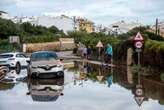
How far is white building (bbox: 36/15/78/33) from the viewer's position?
139m

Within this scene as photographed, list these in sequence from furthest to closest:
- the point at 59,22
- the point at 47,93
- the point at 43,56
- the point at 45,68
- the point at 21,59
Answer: the point at 59,22 → the point at 21,59 → the point at 43,56 → the point at 45,68 → the point at 47,93

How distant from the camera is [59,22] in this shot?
5566 inches

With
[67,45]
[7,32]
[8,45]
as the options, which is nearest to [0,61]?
[8,45]

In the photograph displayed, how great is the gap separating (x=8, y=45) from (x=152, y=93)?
228 feet

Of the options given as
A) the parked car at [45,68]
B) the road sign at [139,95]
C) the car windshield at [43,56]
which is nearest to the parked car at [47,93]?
the parked car at [45,68]

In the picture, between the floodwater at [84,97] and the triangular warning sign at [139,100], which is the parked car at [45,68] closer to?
the floodwater at [84,97]

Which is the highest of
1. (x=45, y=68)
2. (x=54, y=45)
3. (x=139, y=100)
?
(x=45, y=68)

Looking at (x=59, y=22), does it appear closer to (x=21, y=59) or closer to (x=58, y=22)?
(x=58, y=22)

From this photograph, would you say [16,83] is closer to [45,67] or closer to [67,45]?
[45,67]

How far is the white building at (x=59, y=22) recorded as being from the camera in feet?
457

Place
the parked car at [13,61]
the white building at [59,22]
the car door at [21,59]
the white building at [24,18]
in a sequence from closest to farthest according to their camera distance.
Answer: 1. the parked car at [13,61]
2. the car door at [21,59]
3. the white building at [59,22]
4. the white building at [24,18]

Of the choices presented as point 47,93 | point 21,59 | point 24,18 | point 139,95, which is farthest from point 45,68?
point 24,18

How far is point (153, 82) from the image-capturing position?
26.4 meters

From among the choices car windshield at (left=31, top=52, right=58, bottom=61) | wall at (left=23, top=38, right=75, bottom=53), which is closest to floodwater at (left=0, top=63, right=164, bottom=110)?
car windshield at (left=31, top=52, right=58, bottom=61)
